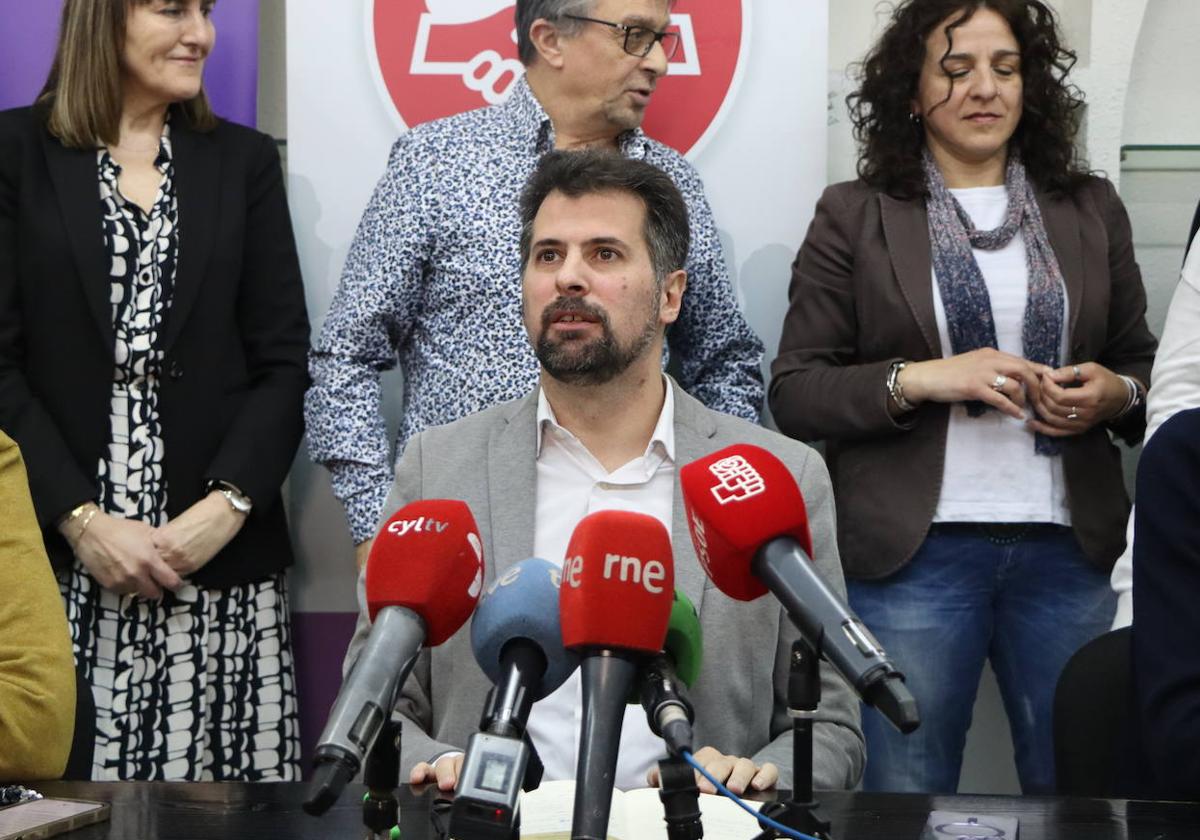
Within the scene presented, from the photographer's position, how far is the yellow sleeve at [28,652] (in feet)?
7.57

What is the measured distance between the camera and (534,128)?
353 cm

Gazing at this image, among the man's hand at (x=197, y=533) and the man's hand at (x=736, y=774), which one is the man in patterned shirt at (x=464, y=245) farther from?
the man's hand at (x=736, y=774)

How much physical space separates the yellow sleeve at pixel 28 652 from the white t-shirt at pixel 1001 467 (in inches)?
71.4

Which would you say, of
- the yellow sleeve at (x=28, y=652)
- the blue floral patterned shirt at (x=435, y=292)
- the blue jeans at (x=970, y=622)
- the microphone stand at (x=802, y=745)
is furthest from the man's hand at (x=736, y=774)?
the blue floral patterned shirt at (x=435, y=292)

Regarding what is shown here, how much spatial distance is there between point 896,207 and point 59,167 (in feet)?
6.04

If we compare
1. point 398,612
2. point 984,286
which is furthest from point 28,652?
point 984,286

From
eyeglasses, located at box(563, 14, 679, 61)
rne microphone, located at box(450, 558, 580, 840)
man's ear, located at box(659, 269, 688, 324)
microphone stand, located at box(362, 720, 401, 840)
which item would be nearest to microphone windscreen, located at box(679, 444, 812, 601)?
rne microphone, located at box(450, 558, 580, 840)

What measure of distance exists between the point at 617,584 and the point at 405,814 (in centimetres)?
71

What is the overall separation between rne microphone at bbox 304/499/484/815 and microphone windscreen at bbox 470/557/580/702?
0.12ft

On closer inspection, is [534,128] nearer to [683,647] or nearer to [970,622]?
[970,622]

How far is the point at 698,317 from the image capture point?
365 centimetres

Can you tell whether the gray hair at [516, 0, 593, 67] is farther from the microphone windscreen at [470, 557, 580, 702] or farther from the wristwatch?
the microphone windscreen at [470, 557, 580, 702]

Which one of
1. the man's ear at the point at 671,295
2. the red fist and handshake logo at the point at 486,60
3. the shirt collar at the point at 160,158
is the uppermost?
the red fist and handshake logo at the point at 486,60

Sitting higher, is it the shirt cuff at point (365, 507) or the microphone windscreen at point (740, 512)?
the microphone windscreen at point (740, 512)
